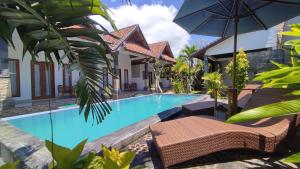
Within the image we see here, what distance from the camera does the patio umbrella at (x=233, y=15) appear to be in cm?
455

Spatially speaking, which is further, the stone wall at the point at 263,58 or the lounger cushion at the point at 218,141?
the stone wall at the point at 263,58

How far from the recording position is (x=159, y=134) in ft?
10.5

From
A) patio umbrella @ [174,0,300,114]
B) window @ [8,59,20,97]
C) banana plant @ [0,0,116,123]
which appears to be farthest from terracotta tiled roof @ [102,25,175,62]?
banana plant @ [0,0,116,123]

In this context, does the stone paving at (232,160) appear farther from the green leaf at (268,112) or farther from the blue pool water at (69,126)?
the blue pool water at (69,126)

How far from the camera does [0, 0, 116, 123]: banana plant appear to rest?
1112 millimetres

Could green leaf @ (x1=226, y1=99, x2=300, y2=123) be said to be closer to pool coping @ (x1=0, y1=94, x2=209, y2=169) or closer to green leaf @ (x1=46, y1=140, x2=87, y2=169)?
green leaf @ (x1=46, y1=140, x2=87, y2=169)

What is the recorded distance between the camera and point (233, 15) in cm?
477

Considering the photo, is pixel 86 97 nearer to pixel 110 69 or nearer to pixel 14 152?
pixel 110 69

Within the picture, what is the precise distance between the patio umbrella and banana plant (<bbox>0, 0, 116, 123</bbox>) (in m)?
3.36

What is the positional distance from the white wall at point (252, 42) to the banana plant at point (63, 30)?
14946mm

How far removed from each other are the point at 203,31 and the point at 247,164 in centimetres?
465

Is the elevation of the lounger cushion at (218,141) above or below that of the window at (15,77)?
below

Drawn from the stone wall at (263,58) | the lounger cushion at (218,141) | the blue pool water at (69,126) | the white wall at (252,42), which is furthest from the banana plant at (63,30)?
the white wall at (252,42)

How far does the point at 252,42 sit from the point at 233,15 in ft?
38.1
